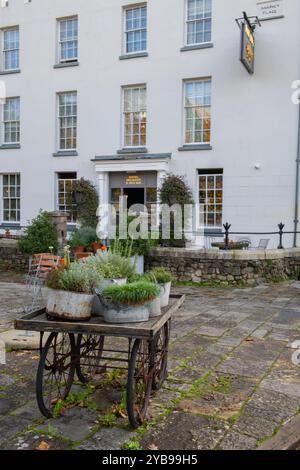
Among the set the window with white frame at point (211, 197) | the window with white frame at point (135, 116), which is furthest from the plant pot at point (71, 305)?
the window with white frame at point (135, 116)

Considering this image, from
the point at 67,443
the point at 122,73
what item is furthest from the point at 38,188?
the point at 67,443

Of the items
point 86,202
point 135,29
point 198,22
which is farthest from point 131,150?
point 198,22

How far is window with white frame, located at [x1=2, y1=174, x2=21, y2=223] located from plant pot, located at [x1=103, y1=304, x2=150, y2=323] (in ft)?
54.6

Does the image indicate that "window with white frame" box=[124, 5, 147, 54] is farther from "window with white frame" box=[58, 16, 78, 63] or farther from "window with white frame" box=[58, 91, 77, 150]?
"window with white frame" box=[58, 91, 77, 150]

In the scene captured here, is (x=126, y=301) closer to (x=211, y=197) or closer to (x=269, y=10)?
(x=211, y=197)

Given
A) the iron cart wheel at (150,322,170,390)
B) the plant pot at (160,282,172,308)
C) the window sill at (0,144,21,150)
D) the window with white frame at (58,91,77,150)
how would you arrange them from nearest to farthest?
1. the plant pot at (160,282,172,308)
2. the iron cart wheel at (150,322,170,390)
3. the window with white frame at (58,91,77,150)
4. the window sill at (0,144,21,150)

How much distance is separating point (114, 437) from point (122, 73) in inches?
616

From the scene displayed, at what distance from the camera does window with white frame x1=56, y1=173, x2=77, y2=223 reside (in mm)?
17547

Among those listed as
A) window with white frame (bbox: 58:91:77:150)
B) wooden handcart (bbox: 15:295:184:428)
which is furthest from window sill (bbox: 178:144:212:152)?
wooden handcart (bbox: 15:295:184:428)

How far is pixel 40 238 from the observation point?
38.1ft

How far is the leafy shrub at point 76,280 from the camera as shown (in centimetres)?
354

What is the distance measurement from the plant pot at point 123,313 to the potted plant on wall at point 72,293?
18 centimetres

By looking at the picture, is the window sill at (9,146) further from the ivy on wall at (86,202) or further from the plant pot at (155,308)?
the plant pot at (155,308)

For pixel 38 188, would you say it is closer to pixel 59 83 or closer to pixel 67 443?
pixel 59 83
